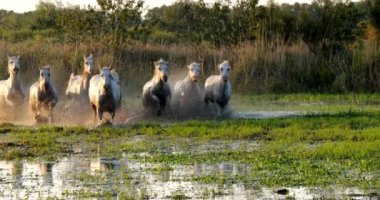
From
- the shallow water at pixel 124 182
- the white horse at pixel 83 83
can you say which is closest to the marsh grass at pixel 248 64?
the white horse at pixel 83 83

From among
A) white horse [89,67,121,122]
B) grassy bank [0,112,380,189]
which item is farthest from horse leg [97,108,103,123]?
grassy bank [0,112,380,189]

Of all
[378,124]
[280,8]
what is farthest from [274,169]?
[280,8]

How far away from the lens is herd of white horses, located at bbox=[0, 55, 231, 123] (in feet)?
69.8

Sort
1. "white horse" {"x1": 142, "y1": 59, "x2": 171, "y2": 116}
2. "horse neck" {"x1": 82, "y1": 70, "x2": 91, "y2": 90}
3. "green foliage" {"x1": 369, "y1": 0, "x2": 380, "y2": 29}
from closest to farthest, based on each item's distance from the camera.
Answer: "white horse" {"x1": 142, "y1": 59, "x2": 171, "y2": 116}
"horse neck" {"x1": 82, "y1": 70, "x2": 91, "y2": 90}
"green foliage" {"x1": 369, "y1": 0, "x2": 380, "y2": 29}

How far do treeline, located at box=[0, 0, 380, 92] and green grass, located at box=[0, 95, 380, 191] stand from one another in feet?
27.2

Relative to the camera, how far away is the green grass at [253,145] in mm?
12055

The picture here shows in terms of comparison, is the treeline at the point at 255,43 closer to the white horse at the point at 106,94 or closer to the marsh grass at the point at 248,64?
the marsh grass at the point at 248,64

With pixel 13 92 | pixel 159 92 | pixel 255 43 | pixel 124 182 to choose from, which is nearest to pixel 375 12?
pixel 255 43

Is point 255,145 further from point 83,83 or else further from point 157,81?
point 83,83

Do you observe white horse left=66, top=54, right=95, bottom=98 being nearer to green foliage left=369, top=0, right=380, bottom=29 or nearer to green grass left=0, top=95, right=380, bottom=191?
green grass left=0, top=95, right=380, bottom=191

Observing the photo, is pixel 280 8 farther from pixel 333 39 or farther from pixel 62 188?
pixel 62 188

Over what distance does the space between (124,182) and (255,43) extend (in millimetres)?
18623

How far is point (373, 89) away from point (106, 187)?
17.9 m

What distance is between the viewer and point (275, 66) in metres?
29.2
